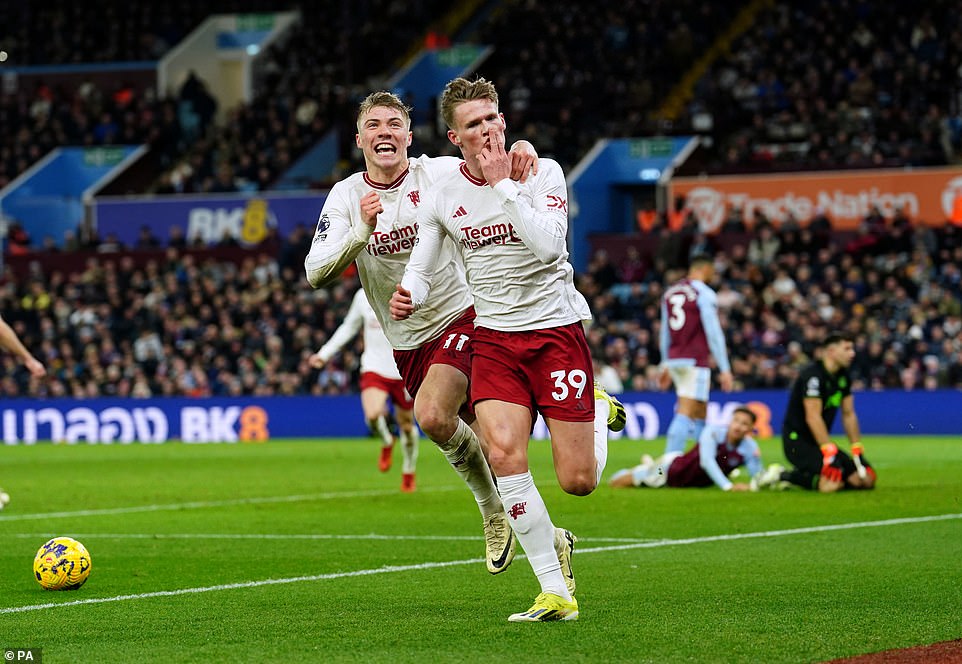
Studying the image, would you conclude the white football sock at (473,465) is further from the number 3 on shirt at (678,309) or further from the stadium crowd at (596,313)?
the stadium crowd at (596,313)

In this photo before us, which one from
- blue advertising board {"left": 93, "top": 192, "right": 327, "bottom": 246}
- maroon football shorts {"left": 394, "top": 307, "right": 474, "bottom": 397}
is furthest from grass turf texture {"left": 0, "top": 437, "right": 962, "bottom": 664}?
blue advertising board {"left": 93, "top": 192, "right": 327, "bottom": 246}

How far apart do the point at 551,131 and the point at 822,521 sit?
25001 mm

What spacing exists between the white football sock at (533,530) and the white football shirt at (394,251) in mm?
1475

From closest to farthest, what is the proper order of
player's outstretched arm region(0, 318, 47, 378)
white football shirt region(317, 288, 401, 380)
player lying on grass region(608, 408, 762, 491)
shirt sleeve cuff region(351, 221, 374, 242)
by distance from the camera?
shirt sleeve cuff region(351, 221, 374, 242)
player's outstretched arm region(0, 318, 47, 378)
player lying on grass region(608, 408, 762, 491)
white football shirt region(317, 288, 401, 380)

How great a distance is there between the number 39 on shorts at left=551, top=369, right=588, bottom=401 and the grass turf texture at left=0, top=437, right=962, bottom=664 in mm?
1054

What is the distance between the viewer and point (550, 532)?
7426mm

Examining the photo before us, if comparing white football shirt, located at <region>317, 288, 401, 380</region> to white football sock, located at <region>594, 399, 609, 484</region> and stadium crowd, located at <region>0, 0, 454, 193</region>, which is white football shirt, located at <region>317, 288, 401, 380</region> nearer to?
white football sock, located at <region>594, 399, 609, 484</region>

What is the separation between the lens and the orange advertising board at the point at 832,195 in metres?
30.9

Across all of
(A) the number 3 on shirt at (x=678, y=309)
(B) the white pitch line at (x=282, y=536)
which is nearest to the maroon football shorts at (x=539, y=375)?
(B) the white pitch line at (x=282, y=536)

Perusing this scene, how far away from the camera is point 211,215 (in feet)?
125

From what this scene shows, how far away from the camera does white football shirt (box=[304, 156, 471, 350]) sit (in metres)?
8.46

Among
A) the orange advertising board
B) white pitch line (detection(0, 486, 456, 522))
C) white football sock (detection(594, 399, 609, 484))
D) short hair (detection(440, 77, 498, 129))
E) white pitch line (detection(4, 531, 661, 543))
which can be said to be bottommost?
white pitch line (detection(0, 486, 456, 522))

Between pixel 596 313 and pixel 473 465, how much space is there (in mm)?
21587

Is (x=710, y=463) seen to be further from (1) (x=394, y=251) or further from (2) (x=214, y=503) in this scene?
(1) (x=394, y=251)
